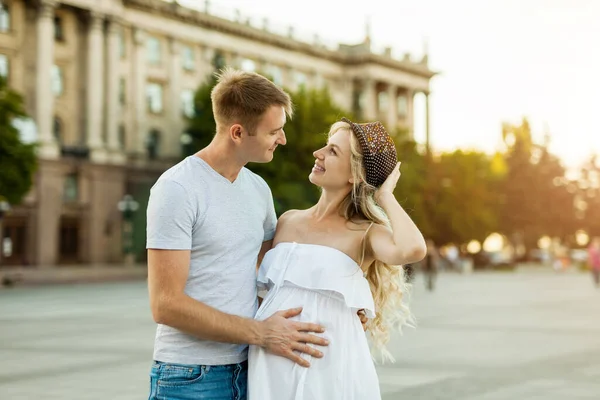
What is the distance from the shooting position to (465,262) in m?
71.1

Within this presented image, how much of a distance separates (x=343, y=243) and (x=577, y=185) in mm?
102449

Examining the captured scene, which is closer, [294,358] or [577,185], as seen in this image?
[294,358]

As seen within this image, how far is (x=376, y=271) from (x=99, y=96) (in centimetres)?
6117

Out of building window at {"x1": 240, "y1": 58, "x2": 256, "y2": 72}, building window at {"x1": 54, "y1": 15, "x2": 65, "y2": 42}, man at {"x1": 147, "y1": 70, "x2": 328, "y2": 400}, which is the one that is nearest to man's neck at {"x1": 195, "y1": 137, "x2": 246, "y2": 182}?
man at {"x1": 147, "y1": 70, "x2": 328, "y2": 400}

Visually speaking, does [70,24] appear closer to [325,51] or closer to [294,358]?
[325,51]

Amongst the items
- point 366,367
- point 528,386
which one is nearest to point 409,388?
point 528,386

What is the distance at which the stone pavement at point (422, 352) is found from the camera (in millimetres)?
11305

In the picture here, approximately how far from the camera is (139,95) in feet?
224

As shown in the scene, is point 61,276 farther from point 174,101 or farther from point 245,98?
point 245,98

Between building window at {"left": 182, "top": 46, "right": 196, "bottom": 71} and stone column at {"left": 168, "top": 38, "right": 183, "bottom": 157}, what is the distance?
972mm

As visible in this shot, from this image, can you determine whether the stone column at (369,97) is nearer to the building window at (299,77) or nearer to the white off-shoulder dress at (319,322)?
the building window at (299,77)

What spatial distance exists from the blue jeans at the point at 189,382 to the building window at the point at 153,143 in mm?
65633

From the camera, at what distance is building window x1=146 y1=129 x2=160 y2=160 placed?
6919 cm

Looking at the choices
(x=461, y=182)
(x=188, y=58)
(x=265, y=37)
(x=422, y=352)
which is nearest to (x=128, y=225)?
(x=188, y=58)
